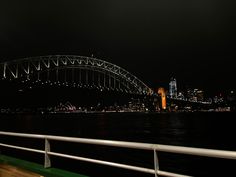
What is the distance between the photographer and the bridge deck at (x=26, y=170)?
13.2 ft

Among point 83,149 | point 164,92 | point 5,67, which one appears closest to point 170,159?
point 83,149

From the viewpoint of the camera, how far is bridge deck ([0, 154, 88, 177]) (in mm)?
4012

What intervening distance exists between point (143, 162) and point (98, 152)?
19.6ft

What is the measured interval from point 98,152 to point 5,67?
73.3 m

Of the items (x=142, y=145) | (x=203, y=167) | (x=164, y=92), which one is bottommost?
(x=203, y=167)

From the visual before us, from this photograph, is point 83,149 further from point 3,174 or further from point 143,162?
point 3,174

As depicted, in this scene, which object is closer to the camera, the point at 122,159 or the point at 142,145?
the point at 142,145

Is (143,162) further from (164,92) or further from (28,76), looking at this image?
(164,92)

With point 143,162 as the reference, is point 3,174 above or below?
above

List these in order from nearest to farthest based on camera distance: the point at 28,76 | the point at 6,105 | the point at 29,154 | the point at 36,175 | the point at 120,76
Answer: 1. the point at 36,175
2. the point at 29,154
3. the point at 28,76
4. the point at 6,105
5. the point at 120,76

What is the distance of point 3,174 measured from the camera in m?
4.51

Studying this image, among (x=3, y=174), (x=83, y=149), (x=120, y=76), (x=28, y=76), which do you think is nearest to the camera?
(x=3, y=174)

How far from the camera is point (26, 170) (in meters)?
4.47

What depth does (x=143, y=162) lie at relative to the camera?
17.5 metres
